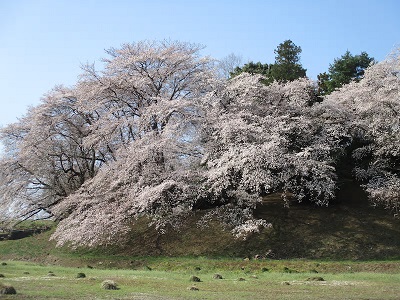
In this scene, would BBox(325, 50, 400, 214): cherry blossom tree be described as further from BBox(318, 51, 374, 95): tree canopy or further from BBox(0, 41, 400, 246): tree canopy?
BBox(318, 51, 374, 95): tree canopy

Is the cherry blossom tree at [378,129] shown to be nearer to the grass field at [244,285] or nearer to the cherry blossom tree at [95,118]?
the grass field at [244,285]

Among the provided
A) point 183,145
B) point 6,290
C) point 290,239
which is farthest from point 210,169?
point 6,290

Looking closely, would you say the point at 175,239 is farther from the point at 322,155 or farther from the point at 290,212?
the point at 322,155

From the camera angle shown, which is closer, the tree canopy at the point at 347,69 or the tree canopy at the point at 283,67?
the tree canopy at the point at 283,67

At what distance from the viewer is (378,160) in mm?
28234

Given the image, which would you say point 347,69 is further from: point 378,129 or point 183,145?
point 183,145

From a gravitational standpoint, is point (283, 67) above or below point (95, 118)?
above

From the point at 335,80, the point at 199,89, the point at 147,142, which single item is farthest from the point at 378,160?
the point at 335,80

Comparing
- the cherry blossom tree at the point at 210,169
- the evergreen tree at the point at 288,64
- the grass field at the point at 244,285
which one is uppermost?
the evergreen tree at the point at 288,64

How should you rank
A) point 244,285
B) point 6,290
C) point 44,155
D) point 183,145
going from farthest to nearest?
point 44,155, point 183,145, point 244,285, point 6,290

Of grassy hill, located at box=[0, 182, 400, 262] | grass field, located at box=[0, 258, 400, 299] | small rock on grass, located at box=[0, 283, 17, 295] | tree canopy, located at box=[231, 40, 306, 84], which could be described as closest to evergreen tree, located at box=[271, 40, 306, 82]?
tree canopy, located at box=[231, 40, 306, 84]

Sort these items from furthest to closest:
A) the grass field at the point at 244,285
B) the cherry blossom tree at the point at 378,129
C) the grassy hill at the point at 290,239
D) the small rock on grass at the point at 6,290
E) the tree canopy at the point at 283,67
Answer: the tree canopy at the point at 283,67 → the cherry blossom tree at the point at 378,129 → the grassy hill at the point at 290,239 → the grass field at the point at 244,285 → the small rock on grass at the point at 6,290

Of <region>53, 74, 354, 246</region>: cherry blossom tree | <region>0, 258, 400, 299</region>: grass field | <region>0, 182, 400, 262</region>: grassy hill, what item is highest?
<region>53, 74, 354, 246</region>: cherry blossom tree

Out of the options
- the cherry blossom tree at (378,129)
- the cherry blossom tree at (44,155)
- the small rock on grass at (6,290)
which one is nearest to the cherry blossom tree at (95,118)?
the cherry blossom tree at (44,155)
